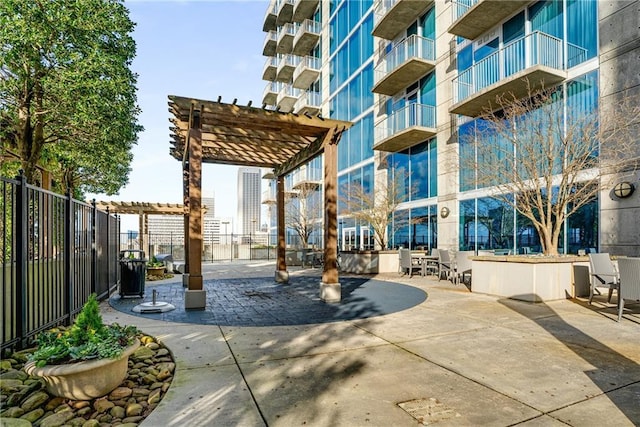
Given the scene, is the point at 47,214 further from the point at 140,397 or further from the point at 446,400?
the point at 446,400

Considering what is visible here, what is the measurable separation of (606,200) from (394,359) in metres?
9.08

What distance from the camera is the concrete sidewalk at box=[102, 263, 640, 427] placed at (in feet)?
9.81

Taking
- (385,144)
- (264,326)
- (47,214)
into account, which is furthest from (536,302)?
(385,144)

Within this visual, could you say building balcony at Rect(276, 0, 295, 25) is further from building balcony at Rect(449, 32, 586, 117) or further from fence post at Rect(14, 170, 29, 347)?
fence post at Rect(14, 170, 29, 347)

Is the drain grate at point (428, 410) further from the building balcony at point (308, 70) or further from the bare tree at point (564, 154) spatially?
the building balcony at point (308, 70)

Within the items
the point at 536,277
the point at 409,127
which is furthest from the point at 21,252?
the point at 409,127

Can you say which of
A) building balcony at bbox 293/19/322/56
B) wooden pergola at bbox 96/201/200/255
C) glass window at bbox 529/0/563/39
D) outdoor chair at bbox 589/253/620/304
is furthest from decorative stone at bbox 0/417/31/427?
building balcony at bbox 293/19/322/56

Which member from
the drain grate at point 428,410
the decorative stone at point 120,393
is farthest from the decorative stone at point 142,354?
the drain grate at point 428,410

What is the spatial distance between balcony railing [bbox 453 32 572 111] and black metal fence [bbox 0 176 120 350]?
12.5 meters

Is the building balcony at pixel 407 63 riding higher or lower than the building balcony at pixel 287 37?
lower

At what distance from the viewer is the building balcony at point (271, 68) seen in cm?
3750

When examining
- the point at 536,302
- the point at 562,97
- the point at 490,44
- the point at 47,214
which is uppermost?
the point at 490,44

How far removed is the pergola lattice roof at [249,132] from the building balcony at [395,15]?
412 inches

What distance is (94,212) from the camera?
7.62m
